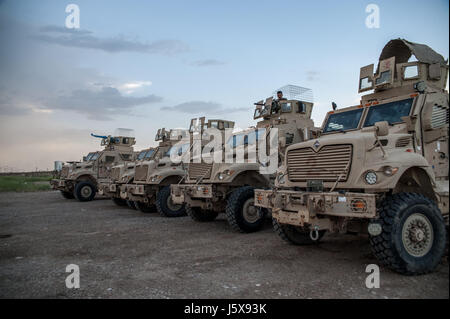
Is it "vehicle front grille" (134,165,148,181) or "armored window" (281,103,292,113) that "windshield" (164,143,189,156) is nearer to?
"vehicle front grille" (134,165,148,181)

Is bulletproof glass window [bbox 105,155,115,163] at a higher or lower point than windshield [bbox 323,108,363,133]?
lower

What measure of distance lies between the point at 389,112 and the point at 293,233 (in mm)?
2495

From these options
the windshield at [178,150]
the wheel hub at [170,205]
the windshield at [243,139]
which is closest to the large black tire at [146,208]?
the wheel hub at [170,205]

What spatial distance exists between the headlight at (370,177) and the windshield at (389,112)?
1496 millimetres

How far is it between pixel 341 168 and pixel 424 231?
4.08 ft

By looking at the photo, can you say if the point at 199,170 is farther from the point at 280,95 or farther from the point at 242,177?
the point at 280,95

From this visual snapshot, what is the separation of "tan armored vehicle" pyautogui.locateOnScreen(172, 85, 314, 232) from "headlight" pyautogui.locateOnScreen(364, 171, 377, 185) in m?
2.27

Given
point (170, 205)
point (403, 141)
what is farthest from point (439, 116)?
point (170, 205)

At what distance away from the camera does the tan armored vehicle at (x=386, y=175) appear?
4.25m

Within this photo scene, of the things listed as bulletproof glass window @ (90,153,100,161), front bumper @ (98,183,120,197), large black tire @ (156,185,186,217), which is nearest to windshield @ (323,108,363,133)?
large black tire @ (156,185,186,217)

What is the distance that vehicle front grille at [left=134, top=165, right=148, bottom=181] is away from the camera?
37.4ft

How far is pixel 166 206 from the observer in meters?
Answer: 10.5

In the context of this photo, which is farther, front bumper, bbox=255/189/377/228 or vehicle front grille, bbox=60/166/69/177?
vehicle front grille, bbox=60/166/69/177

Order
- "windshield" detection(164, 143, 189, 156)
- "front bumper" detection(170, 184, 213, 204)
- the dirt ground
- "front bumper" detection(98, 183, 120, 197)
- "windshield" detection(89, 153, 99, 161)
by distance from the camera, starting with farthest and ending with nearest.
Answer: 1. "windshield" detection(89, 153, 99, 161)
2. "front bumper" detection(98, 183, 120, 197)
3. "windshield" detection(164, 143, 189, 156)
4. "front bumper" detection(170, 184, 213, 204)
5. the dirt ground
